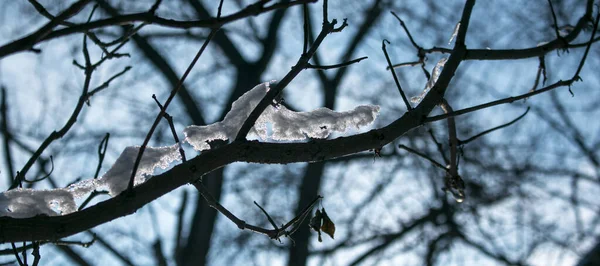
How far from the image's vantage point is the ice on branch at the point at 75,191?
121 centimetres

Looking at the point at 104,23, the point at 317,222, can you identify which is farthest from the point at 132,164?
the point at 317,222

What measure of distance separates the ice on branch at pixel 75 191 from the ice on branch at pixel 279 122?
0.09 metres

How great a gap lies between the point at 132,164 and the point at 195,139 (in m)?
0.17

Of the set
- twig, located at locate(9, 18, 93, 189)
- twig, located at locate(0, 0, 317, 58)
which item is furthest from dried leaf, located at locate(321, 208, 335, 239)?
twig, located at locate(9, 18, 93, 189)

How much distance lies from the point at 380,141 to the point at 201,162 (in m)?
0.43

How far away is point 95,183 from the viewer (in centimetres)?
125

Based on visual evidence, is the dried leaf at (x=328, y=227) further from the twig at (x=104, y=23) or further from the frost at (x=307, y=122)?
the twig at (x=104, y=23)

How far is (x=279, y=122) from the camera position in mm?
1381

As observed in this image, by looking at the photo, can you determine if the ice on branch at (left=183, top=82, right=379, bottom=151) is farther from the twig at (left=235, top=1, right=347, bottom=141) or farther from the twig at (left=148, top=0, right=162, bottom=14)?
the twig at (left=148, top=0, right=162, bottom=14)

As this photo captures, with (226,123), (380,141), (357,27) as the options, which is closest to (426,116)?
(380,141)

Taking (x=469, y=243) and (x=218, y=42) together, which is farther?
(x=218, y=42)

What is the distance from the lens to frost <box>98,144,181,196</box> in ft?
3.93

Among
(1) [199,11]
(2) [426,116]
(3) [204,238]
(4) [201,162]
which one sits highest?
(1) [199,11]

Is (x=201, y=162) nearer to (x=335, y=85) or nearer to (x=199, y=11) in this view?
(x=199, y=11)
